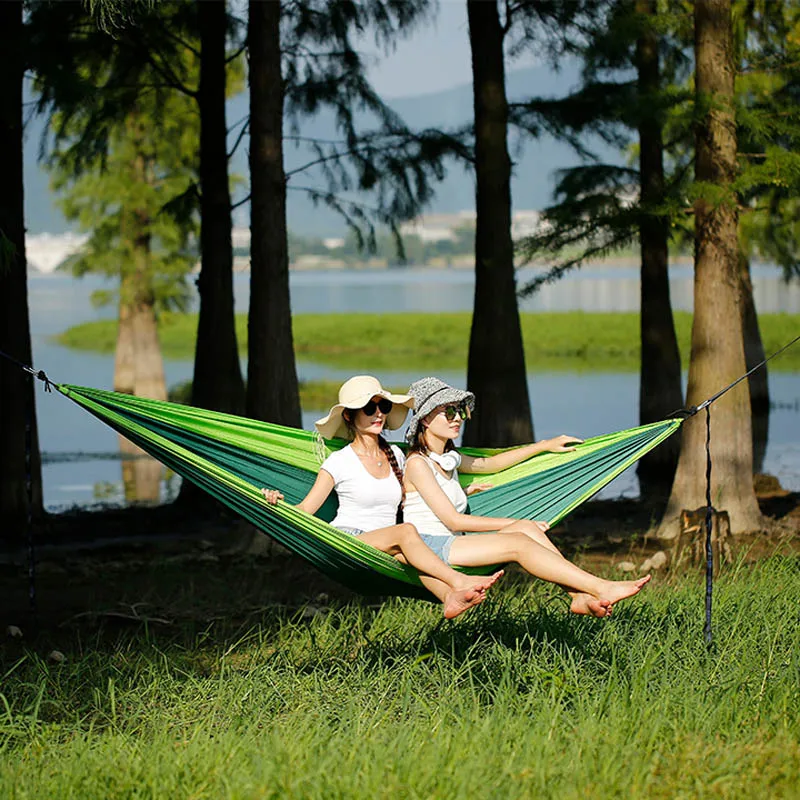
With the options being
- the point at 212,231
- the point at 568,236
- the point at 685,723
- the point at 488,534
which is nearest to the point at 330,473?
the point at 488,534

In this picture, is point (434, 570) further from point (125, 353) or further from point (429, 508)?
point (125, 353)

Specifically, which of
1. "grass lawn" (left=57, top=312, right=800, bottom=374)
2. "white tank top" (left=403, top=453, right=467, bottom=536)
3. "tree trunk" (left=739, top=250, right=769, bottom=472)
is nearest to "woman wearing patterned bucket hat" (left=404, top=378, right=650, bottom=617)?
"white tank top" (left=403, top=453, right=467, bottom=536)

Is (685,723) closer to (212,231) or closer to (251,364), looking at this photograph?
(251,364)

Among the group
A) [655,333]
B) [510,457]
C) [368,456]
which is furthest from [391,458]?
[655,333]

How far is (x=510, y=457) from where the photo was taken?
16.0 ft

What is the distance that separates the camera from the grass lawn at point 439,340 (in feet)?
81.0

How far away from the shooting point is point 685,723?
3643 millimetres

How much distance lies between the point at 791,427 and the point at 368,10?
7.26 meters

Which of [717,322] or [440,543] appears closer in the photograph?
[440,543]

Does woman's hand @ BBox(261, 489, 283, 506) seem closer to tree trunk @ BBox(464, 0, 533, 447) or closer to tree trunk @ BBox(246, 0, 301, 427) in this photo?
tree trunk @ BBox(246, 0, 301, 427)

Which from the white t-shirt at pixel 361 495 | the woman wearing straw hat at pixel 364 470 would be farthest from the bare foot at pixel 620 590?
the white t-shirt at pixel 361 495

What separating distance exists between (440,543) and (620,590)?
69 centimetres

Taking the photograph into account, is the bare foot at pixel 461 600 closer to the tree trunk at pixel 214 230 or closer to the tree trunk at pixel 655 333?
the tree trunk at pixel 214 230

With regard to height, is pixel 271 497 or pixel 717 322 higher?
pixel 717 322
